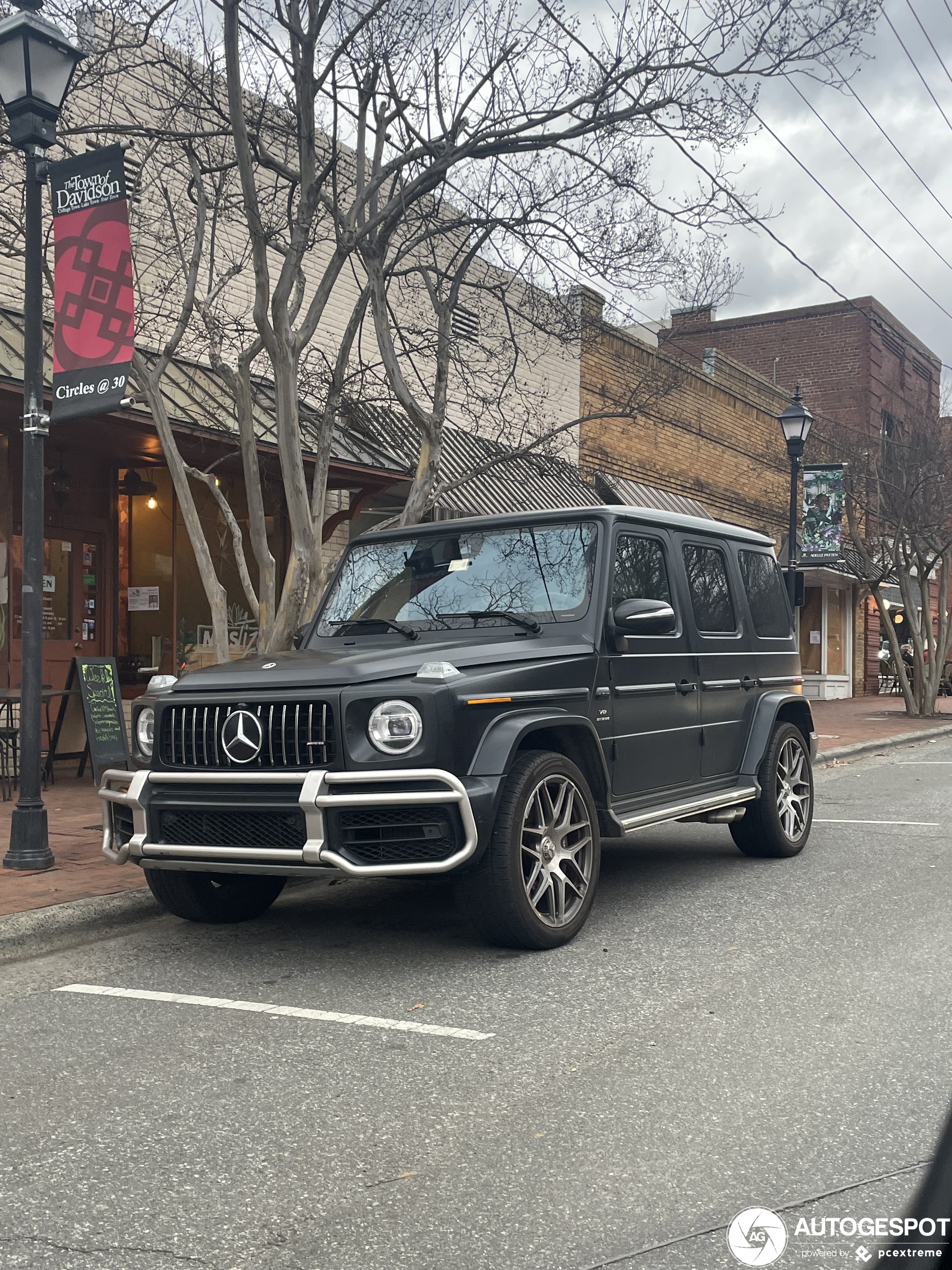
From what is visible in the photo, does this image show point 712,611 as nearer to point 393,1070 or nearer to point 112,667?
point 393,1070

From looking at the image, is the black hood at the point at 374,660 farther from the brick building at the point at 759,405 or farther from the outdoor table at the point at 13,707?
the brick building at the point at 759,405

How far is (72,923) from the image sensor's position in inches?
242

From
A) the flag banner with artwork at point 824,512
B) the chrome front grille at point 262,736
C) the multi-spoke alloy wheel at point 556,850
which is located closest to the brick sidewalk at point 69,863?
the chrome front grille at point 262,736

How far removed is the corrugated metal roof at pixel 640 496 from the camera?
18891 millimetres

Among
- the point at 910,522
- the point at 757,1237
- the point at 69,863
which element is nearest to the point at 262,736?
the point at 69,863

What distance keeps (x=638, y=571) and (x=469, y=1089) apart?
3.47m

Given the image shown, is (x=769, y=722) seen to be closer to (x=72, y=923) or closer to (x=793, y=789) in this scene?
(x=793, y=789)

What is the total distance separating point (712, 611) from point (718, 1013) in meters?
3.34

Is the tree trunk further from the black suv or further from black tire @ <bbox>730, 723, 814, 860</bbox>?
black tire @ <bbox>730, 723, 814, 860</bbox>

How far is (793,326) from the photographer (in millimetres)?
35281

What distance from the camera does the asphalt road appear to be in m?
2.98

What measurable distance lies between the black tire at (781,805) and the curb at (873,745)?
5.36 metres

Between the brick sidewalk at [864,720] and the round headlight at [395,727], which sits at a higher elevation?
the round headlight at [395,727]

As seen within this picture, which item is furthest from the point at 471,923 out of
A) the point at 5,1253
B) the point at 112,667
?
the point at 112,667
